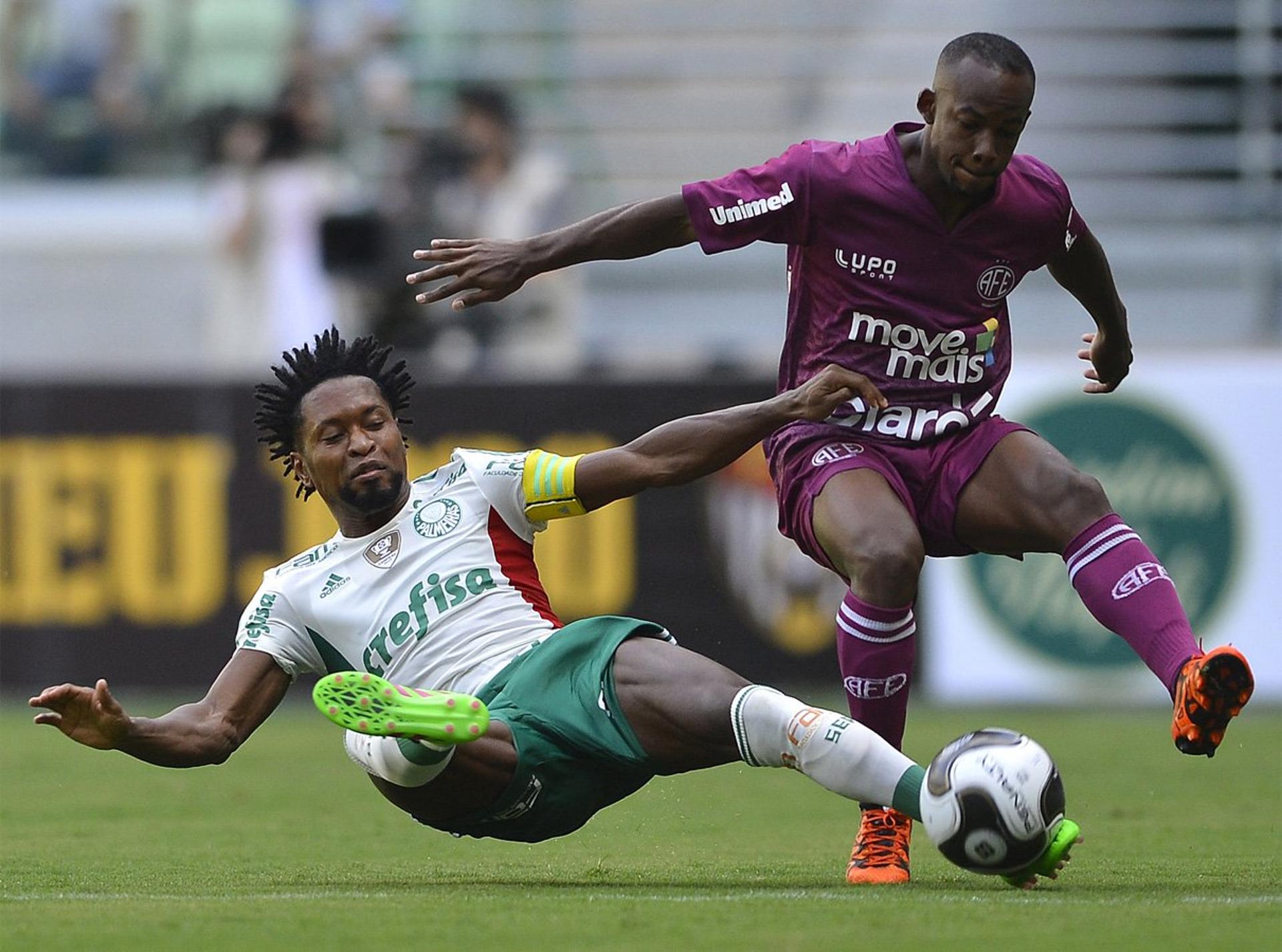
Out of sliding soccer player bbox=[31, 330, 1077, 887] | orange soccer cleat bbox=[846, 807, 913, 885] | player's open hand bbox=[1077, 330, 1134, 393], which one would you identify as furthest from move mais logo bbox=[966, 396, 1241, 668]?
sliding soccer player bbox=[31, 330, 1077, 887]

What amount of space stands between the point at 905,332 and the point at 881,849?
4.87ft

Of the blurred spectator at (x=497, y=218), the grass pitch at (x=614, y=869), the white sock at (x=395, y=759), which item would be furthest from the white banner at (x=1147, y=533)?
the white sock at (x=395, y=759)

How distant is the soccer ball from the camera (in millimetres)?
5164

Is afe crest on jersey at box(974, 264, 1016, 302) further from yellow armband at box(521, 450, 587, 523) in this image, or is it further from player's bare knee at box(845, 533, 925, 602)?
yellow armband at box(521, 450, 587, 523)

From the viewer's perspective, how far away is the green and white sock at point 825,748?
5418 mm

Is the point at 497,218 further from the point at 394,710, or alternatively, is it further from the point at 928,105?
the point at 394,710

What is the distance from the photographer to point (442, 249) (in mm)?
6062

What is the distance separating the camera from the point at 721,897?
550 centimetres

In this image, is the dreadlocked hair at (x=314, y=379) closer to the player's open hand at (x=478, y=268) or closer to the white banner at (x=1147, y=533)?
the player's open hand at (x=478, y=268)

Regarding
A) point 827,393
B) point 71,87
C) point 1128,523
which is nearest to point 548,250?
point 827,393

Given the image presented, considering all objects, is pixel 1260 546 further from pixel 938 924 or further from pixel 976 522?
pixel 938 924

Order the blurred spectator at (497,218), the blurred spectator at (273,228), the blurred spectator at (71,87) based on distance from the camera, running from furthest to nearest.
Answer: the blurred spectator at (71,87)
the blurred spectator at (273,228)
the blurred spectator at (497,218)

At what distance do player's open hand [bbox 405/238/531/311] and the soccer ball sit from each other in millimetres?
1785

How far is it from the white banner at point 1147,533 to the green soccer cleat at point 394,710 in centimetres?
730
